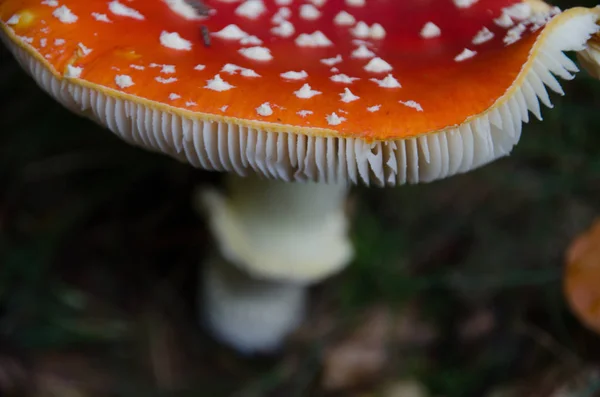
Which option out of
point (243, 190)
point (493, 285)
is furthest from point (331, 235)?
point (493, 285)

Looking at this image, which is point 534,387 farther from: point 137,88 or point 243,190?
point 137,88

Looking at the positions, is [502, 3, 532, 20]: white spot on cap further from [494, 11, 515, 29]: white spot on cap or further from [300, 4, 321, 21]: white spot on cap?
[300, 4, 321, 21]: white spot on cap

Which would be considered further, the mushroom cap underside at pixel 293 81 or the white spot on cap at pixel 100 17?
the white spot on cap at pixel 100 17

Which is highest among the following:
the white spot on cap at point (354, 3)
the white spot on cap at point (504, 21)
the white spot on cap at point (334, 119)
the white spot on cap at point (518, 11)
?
the white spot on cap at point (518, 11)

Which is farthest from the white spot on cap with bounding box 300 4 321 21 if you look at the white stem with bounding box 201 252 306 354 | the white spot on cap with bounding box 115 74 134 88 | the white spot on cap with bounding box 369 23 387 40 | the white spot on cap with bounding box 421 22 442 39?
the white stem with bounding box 201 252 306 354

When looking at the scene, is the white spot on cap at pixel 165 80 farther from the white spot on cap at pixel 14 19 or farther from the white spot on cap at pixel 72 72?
the white spot on cap at pixel 14 19

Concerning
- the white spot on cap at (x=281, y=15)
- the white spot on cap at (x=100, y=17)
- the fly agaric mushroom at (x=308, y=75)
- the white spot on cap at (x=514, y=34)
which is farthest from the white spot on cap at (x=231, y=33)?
the white spot on cap at (x=514, y=34)

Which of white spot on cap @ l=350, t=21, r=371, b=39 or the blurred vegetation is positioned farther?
the blurred vegetation
